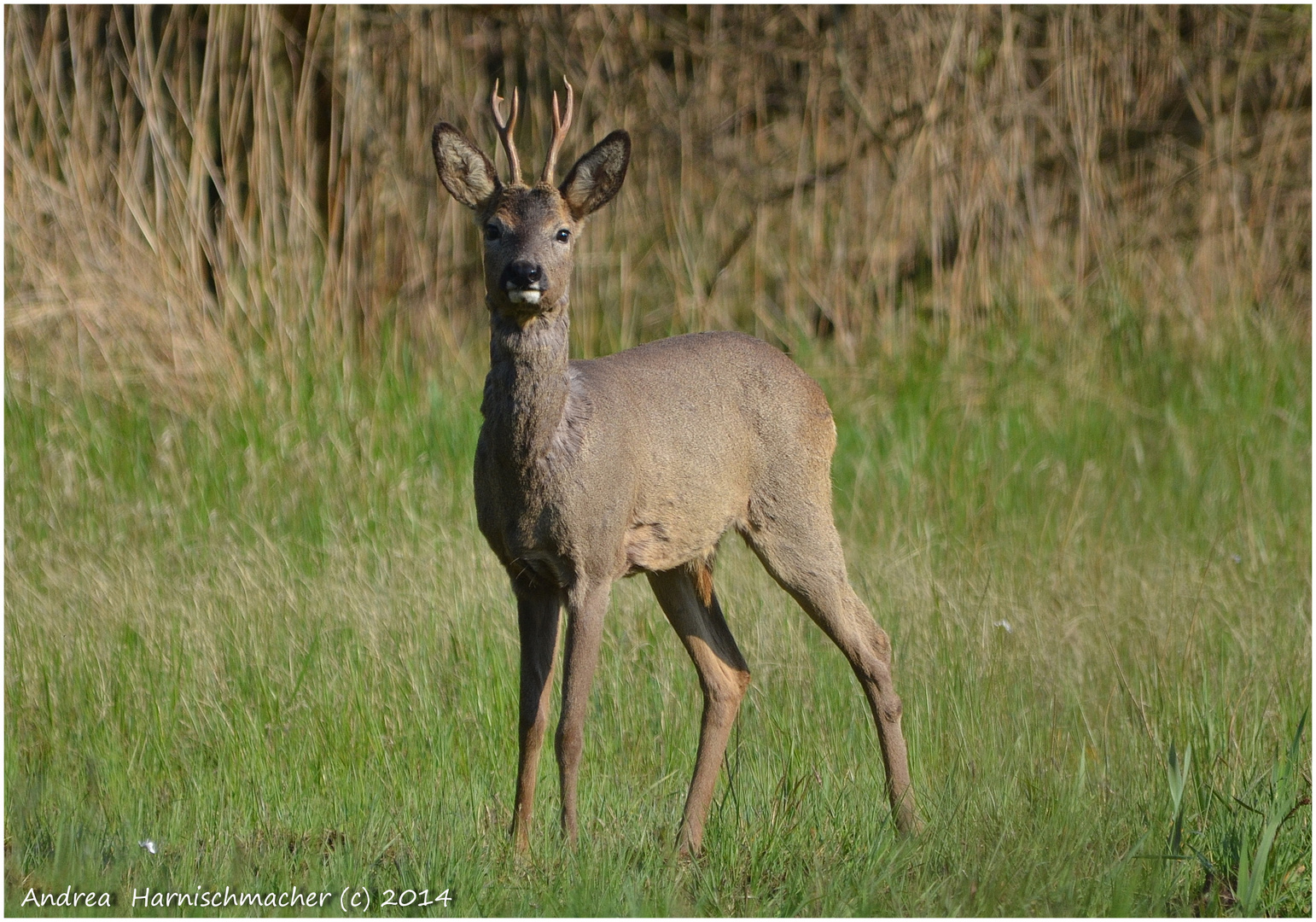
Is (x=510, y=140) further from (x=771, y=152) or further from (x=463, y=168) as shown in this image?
(x=771, y=152)

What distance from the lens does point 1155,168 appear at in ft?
32.6

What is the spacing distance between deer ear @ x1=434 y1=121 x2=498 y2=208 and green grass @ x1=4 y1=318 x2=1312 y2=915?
1722mm

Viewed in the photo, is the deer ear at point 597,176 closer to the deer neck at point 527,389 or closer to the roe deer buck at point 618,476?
the roe deer buck at point 618,476

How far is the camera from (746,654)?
5902 mm

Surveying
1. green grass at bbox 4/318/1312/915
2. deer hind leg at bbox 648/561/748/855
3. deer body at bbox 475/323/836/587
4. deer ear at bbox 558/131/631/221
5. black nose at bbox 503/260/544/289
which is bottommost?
green grass at bbox 4/318/1312/915

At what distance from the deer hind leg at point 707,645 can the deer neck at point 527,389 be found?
85cm

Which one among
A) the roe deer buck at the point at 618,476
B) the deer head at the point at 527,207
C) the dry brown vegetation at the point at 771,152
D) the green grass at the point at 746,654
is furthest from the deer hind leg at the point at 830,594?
the dry brown vegetation at the point at 771,152

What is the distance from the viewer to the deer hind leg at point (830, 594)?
4723 millimetres

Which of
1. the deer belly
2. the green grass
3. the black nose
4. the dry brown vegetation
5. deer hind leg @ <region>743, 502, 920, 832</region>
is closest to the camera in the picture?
the black nose

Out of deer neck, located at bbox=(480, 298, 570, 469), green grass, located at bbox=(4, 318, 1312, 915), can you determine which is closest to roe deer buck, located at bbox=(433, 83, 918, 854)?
deer neck, located at bbox=(480, 298, 570, 469)

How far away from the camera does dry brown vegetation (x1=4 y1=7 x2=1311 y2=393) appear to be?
8.68m

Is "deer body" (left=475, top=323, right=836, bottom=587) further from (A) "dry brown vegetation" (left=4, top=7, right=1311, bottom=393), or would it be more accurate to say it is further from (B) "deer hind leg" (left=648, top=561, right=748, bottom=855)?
(A) "dry brown vegetation" (left=4, top=7, right=1311, bottom=393)

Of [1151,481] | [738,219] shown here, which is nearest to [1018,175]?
[738,219]

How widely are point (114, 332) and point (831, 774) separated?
4.83 metres
